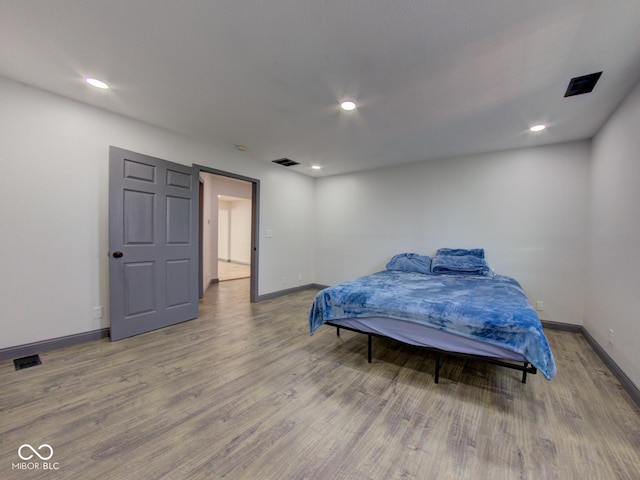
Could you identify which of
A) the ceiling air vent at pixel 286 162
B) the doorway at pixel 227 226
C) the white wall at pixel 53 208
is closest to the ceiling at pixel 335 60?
the white wall at pixel 53 208

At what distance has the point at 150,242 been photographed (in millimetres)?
3227

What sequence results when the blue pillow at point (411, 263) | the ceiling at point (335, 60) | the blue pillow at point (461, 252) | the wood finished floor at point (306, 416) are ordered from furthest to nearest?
the blue pillow at point (411, 263) → the blue pillow at point (461, 252) → the ceiling at point (335, 60) → the wood finished floor at point (306, 416)

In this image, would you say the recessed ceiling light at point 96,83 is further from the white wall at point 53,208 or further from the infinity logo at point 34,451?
the infinity logo at point 34,451

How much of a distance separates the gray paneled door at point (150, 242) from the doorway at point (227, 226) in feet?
1.98

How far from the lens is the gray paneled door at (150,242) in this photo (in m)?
2.94

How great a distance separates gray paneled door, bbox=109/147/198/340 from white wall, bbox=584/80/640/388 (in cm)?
453

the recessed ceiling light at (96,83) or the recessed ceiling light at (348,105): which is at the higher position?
the recessed ceiling light at (96,83)

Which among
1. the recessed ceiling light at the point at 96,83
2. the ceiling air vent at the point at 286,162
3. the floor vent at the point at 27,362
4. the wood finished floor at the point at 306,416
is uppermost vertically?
the recessed ceiling light at the point at 96,83

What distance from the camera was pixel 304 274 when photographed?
5.74 m

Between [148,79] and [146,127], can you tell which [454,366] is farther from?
[146,127]

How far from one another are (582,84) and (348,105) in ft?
6.44

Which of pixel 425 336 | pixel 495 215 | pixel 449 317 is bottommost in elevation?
pixel 425 336

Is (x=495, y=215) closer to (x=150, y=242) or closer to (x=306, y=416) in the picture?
(x=306, y=416)

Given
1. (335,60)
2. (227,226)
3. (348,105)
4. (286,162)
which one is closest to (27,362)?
(335,60)
